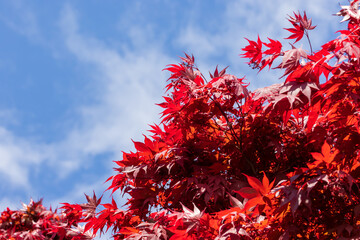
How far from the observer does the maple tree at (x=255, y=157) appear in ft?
9.97

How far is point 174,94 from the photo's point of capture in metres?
4.47

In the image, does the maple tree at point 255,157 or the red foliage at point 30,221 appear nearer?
the maple tree at point 255,157

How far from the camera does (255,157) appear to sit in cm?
442

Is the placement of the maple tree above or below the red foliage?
below

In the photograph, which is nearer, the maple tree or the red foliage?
the maple tree

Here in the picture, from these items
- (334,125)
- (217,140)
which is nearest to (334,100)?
(334,125)

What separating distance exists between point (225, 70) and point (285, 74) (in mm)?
1160

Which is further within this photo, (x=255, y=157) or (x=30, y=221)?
(x=30, y=221)

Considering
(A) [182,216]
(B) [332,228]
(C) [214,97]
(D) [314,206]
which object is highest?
(C) [214,97]

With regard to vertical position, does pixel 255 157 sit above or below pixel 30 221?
below

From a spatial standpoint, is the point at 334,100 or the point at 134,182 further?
the point at 134,182

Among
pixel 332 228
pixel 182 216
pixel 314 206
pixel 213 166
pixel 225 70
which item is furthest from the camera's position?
pixel 225 70

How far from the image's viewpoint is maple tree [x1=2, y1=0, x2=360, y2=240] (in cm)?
304

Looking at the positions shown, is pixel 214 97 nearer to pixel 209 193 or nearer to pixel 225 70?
pixel 225 70
